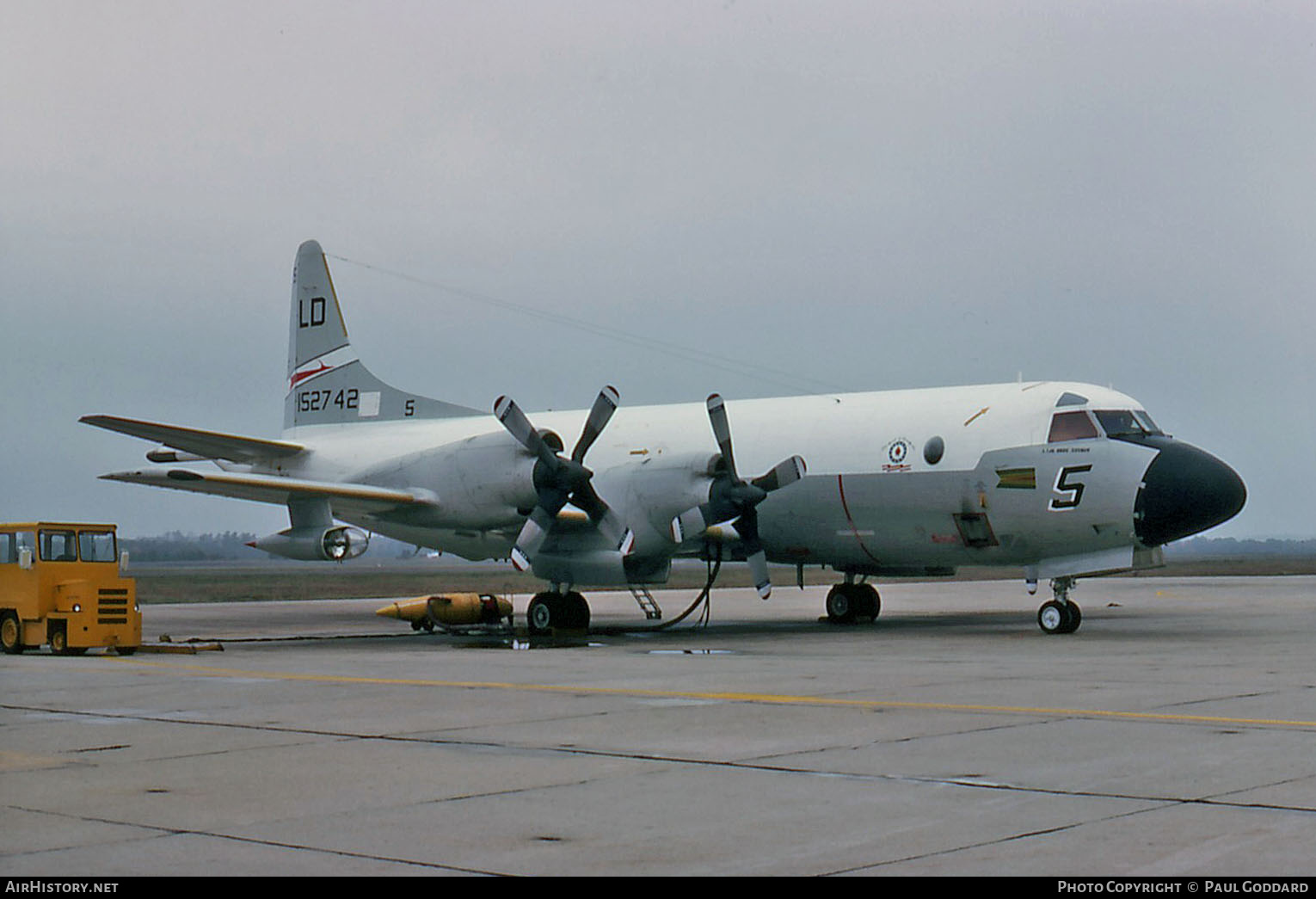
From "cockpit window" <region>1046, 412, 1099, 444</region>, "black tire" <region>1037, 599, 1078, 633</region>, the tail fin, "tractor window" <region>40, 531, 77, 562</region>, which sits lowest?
"black tire" <region>1037, 599, 1078, 633</region>

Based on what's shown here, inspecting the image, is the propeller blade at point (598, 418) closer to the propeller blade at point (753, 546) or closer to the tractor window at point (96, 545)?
the propeller blade at point (753, 546)

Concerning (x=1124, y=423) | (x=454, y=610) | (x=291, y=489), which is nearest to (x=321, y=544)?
(x=291, y=489)

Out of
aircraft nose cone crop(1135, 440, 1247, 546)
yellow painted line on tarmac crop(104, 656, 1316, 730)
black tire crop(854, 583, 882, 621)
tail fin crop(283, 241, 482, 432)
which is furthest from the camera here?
tail fin crop(283, 241, 482, 432)

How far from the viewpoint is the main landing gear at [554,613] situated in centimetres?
2516

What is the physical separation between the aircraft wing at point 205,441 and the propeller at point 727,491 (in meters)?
9.60

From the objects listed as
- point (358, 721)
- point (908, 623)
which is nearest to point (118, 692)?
point (358, 721)

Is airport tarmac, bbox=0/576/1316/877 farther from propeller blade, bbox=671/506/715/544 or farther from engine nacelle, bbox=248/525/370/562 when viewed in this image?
engine nacelle, bbox=248/525/370/562

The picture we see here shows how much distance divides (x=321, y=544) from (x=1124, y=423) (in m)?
14.3

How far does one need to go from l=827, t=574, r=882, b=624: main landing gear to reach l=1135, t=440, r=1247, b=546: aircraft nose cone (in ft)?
26.2

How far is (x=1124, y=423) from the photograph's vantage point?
912 inches

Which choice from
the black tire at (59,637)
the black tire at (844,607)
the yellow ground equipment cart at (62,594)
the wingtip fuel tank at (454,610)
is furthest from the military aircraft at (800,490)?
the black tire at (59,637)

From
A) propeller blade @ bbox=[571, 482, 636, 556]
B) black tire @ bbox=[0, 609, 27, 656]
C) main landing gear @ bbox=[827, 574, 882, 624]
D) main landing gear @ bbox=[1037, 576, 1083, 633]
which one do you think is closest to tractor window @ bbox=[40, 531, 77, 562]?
black tire @ bbox=[0, 609, 27, 656]

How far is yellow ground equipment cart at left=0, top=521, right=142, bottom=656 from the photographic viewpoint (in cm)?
2120

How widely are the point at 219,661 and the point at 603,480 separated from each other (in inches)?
316
